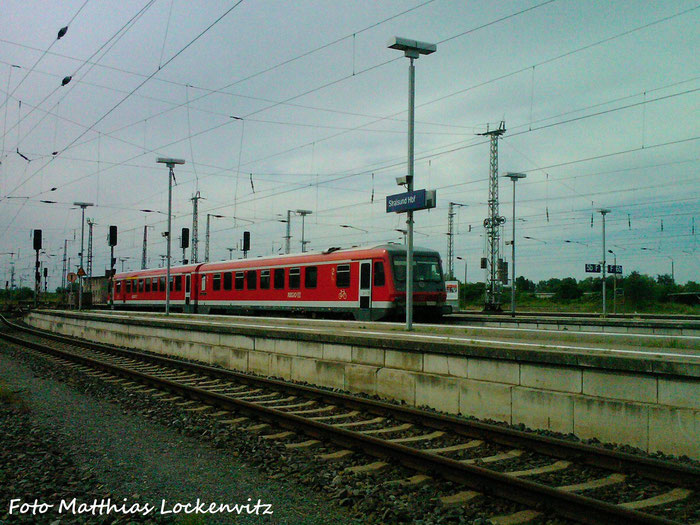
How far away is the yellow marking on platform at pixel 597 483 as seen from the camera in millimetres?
5754

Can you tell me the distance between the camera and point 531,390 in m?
8.29

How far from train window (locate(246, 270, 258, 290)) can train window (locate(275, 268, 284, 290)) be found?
175cm

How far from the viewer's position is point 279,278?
993 inches

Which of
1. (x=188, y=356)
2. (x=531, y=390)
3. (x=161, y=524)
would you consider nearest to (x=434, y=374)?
(x=531, y=390)

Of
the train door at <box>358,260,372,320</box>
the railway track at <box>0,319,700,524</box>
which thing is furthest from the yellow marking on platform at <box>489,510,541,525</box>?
the train door at <box>358,260,372,320</box>

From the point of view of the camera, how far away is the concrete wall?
6.91 m

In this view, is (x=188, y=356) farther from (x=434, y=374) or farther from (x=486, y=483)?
(x=486, y=483)

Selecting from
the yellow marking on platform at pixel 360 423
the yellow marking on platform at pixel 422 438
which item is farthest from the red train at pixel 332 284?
the yellow marking on platform at pixel 422 438

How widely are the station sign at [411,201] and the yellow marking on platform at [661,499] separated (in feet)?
27.6

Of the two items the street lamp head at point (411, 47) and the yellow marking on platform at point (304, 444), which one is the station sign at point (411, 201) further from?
the yellow marking on platform at point (304, 444)

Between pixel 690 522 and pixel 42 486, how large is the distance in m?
5.74

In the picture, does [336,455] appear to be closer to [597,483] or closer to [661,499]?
[597,483]

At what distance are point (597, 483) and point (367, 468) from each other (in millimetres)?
2277

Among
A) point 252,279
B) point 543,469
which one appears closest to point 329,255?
point 252,279
